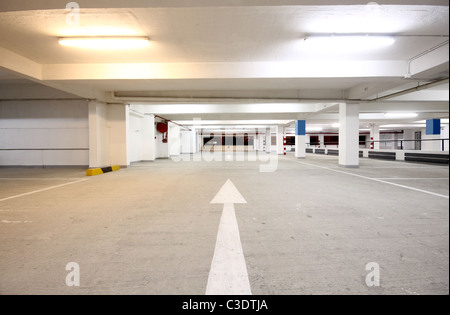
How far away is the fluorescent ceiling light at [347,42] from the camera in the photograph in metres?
4.55

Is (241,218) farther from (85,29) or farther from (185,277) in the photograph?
(85,29)

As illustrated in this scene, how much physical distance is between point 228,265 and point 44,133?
38.1 feet

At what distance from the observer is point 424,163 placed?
11.0 m

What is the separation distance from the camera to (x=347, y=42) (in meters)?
4.80

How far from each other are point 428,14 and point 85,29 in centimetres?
624

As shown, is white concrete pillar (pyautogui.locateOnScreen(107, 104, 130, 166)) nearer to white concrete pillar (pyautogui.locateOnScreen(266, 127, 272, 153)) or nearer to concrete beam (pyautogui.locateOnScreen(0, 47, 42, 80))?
concrete beam (pyautogui.locateOnScreen(0, 47, 42, 80))

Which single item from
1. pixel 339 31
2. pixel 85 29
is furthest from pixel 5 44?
pixel 339 31

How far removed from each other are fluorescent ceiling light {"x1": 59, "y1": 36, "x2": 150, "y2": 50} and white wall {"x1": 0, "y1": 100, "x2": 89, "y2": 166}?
18.9 feet

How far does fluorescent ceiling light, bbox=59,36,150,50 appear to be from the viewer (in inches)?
181

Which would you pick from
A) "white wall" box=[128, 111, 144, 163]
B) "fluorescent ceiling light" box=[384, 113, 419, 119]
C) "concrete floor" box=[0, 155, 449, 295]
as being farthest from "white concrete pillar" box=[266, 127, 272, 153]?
"concrete floor" box=[0, 155, 449, 295]

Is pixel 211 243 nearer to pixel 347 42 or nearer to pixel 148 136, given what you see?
pixel 347 42

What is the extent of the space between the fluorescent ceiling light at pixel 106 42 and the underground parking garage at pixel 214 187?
4 cm

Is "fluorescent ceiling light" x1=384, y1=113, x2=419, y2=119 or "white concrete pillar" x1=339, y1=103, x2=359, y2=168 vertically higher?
"fluorescent ceiling light" x1=384, y1=113, x2=419, y2=119

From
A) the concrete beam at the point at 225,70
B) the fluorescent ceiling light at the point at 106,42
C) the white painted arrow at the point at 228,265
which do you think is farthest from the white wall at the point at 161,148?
the white painted arrow at the point at 228,265
